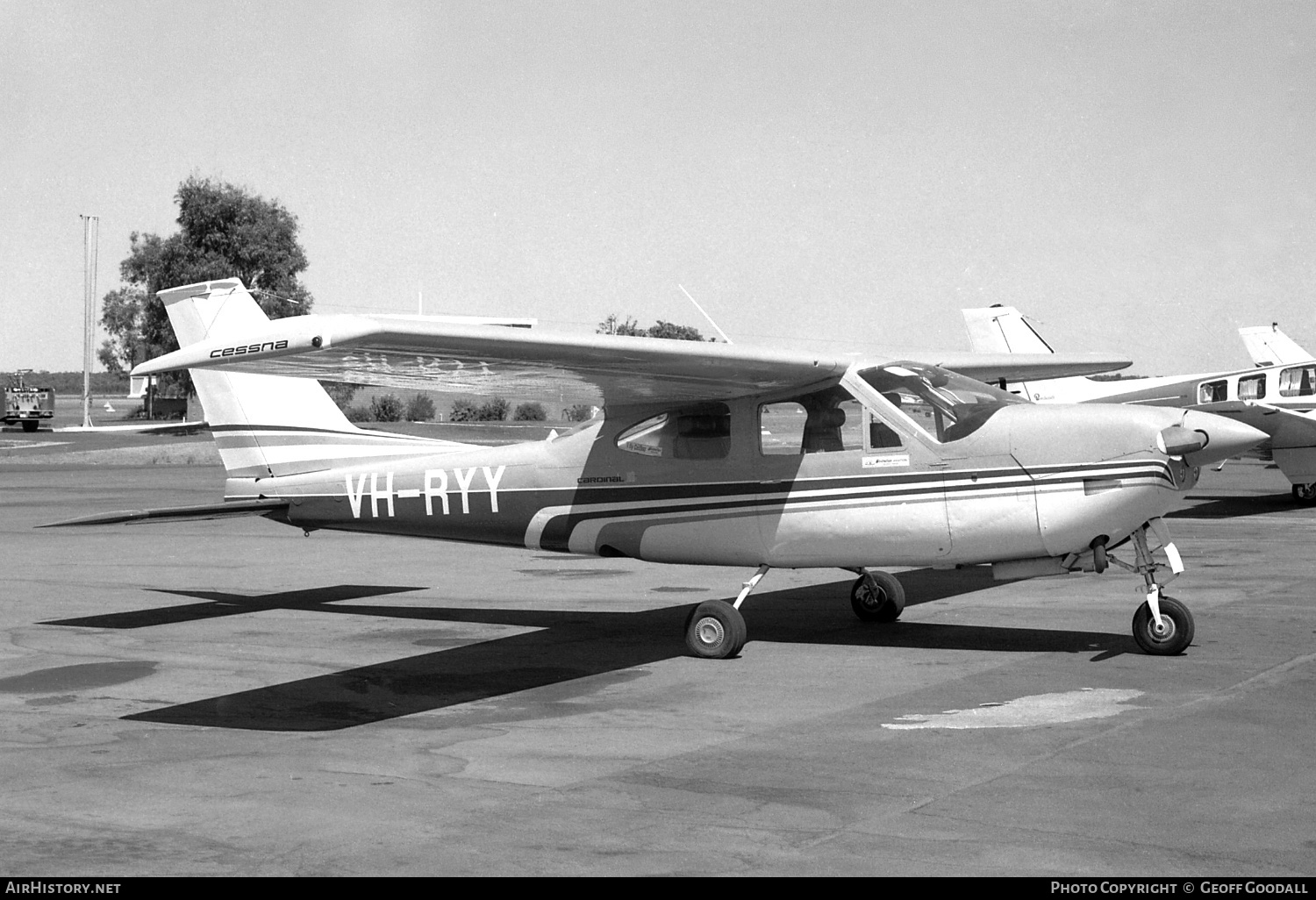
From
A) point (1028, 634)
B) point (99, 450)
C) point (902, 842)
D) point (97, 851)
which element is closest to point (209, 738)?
point (97, 851)

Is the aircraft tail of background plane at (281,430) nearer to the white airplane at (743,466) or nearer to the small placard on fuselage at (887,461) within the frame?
the white airplane at (743,466)

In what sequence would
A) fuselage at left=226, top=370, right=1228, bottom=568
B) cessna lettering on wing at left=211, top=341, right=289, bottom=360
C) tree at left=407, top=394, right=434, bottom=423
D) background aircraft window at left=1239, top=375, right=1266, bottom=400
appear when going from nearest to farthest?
cessna lettering on wing at left=211, top=341, right=289, bottom=360
fuselage at left=226, top=370, right=1228, bottom=568
background aircraft window at left=1239, top=375, right=1266, bottom=400
tree at left=407, top=394, right=434, bottom=423

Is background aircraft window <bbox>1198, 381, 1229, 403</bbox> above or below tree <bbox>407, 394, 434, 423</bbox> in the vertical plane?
below

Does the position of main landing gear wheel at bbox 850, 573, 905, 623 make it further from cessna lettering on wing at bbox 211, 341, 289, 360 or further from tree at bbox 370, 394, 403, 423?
tree at bbox 370, 394, 403, 423

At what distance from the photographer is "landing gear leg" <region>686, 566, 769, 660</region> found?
405 inches

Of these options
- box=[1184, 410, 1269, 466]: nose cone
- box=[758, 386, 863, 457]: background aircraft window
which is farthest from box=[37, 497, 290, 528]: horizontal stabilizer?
box=[1184, 410, 1269, 466]: nose cone

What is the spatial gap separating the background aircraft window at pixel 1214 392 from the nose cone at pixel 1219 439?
61.4 feet

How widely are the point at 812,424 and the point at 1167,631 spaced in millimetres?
3007

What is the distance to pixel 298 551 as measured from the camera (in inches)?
741

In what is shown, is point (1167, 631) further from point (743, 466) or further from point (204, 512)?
point (204, 512)

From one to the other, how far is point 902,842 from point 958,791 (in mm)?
A: 929

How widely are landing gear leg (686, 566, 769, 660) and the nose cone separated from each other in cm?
343

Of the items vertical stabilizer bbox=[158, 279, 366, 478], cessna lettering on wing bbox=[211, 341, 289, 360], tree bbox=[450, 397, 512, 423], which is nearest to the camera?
cessna lettering on wing bbox=[211, 341, 289, 360]
